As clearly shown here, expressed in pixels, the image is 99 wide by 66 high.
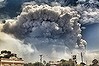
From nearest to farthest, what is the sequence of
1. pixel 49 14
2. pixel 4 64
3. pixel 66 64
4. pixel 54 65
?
pixel 4 64
pixel 66 64
pixel 54 65
pixel 49 14

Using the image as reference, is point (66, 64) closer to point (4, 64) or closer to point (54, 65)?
point (54, 65)

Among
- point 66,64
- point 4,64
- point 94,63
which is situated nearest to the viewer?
point 4,64

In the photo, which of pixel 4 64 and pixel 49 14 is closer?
pixel 4 64

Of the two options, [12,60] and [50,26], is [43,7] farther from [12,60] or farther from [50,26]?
[12,60]

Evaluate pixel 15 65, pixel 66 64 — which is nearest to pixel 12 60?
pixel 15 65

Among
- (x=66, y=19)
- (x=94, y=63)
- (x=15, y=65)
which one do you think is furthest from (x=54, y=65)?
(x=15, y=65)

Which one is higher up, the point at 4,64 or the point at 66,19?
the point at 66,19

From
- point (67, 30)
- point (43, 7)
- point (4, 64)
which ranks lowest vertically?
point (4, 64)

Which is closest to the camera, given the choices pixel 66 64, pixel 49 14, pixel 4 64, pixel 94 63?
pixel 4 64

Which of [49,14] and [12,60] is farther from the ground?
[49,14]
